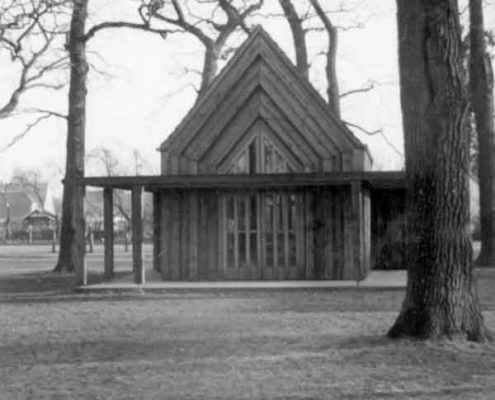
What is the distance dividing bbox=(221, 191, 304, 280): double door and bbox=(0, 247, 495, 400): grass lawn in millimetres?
3892

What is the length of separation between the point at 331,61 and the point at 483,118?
9.79 meters

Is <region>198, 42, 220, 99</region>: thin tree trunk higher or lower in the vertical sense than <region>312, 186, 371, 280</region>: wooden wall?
higher

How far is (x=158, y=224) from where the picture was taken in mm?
23000

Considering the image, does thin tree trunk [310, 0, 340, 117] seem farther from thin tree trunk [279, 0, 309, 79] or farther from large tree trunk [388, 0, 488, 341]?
large tree trunk [388, 0, 488, 341]

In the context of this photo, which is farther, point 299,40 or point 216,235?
point 299,40

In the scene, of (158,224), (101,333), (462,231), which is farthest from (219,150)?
(462,231)

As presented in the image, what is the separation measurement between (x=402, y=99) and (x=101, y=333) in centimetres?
560

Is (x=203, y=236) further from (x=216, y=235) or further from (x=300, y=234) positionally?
(x=300, y=234)

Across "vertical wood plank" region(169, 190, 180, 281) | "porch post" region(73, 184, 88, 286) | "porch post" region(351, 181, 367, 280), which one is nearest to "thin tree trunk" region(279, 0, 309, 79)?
"vertical wood plank" region(169, 190, 180, 281)

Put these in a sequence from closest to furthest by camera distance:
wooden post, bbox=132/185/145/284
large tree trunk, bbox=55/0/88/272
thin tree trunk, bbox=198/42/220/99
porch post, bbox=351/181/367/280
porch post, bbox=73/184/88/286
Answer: porch post, bbox=351/181/367/280 < wooden post, bbox=132/185/145/284 < porch post, bbox=73/184/88/286 < large tree trunk, bbox=55/0/88/272 < thin tree trunk, bbox=198/42/220/99

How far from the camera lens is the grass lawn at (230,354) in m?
8.16

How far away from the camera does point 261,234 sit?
68.1 feet

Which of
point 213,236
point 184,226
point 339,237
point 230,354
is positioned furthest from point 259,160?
point 230,354

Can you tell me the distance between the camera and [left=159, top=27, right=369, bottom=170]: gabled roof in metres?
20.3
